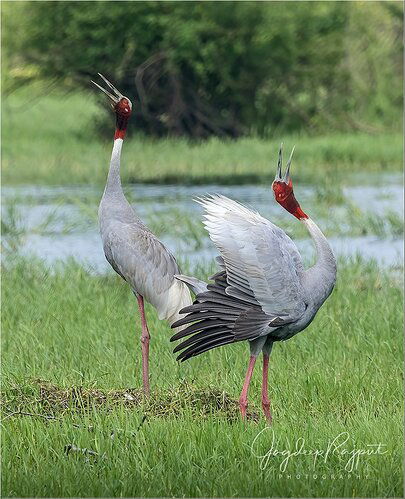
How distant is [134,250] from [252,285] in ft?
4.51

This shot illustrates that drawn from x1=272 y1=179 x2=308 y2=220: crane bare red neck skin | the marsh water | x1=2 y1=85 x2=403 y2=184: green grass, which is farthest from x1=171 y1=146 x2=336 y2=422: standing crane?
x1=2 y1=85 x2=403 y2=184: green grass

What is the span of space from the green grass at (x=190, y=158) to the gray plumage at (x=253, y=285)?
35.0 feet

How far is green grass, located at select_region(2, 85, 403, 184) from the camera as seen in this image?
672 inches

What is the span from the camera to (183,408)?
5570 mm

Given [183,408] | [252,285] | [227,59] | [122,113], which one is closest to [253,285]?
[252,285]

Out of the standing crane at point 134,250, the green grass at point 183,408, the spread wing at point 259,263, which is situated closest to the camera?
the green grass at point 183,408

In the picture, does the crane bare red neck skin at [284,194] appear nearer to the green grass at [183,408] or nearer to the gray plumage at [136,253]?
the green grass at [183,408]

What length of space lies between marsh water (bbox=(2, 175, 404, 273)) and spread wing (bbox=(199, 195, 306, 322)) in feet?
14.9

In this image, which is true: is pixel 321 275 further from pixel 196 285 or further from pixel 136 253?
pixel 136 253

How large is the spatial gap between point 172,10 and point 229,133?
235cm

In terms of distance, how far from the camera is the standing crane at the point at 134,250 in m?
6.23

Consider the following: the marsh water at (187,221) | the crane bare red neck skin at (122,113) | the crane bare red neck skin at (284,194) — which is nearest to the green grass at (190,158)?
the marsh water at (187,221)

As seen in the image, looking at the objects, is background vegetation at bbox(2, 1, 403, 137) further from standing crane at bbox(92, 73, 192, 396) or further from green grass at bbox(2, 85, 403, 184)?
standing crane at bbox(92, 73, 192, 396)
